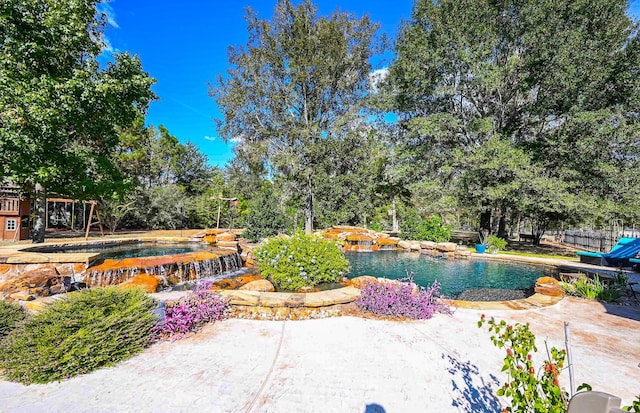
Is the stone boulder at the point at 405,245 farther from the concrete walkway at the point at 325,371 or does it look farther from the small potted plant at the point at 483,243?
the concrete walkway at the point at 325,371

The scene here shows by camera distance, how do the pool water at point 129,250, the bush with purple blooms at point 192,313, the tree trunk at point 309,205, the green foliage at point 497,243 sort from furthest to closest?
the tree trunk at point 309,205 → the green foliage at point 497,243 → the pool water at point 129,250 → the bush with purple blooms at point 192,313

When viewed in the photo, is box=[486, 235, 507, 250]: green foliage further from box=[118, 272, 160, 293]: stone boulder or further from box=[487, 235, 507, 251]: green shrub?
box=[118, 272, 160, 293]: stone boulder

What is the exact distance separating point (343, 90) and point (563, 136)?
1243 cm

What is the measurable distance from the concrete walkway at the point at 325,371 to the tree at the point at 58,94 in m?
6.59

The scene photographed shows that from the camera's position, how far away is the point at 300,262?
5648mm

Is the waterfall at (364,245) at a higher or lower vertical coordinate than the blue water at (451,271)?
higher

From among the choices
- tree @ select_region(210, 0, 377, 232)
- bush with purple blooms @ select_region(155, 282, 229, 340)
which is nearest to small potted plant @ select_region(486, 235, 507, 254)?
tree @ select_region(210, 0, 377, 232)

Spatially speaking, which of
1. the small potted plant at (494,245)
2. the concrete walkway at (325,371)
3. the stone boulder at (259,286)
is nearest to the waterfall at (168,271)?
the stone boulder at (259,286)

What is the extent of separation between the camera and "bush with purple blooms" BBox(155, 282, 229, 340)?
11.5 ft

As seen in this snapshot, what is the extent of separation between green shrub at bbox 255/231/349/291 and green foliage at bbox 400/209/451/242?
9.53 metres

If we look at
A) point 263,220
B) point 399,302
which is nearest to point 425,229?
point 263,220

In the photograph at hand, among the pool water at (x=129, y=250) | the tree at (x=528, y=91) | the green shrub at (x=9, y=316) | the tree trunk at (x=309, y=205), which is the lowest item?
the pool water at (x=129, y=250)

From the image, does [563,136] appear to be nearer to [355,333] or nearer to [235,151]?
[355,333]

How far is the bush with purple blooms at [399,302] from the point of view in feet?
13.9
